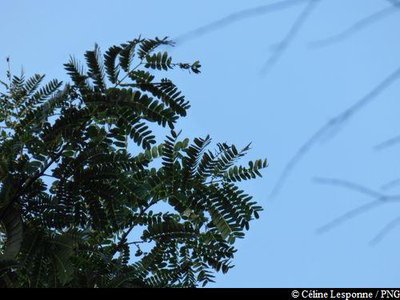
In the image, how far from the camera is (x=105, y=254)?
15.8ft

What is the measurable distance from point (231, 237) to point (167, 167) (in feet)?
2.01

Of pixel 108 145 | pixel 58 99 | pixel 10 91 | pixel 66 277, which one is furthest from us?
pixel 10 91

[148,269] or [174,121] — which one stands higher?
[174,121]

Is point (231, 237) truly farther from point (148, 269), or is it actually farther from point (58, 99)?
point (58, 99)

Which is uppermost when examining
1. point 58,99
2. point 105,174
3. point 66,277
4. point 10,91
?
point 10,91

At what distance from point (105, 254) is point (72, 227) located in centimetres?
41

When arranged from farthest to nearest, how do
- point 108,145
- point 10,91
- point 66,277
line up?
point 10,91
point 108,145
point 66,277

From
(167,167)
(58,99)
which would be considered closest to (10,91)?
(58,99)

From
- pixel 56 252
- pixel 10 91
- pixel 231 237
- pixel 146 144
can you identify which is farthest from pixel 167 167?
pixel 10 91

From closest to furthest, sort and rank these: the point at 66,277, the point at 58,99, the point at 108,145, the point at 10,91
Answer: the point at 66,277 < the point at 58,99 < the point at 108,145 < the point at 10,91

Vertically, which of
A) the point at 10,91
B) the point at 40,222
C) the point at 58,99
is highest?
the point at 10,91

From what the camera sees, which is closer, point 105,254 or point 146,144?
point 146,144

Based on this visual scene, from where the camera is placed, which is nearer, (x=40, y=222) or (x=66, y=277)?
(x=66, y=277)

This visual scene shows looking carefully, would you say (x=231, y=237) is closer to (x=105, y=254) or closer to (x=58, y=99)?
(x=105, y=254)
